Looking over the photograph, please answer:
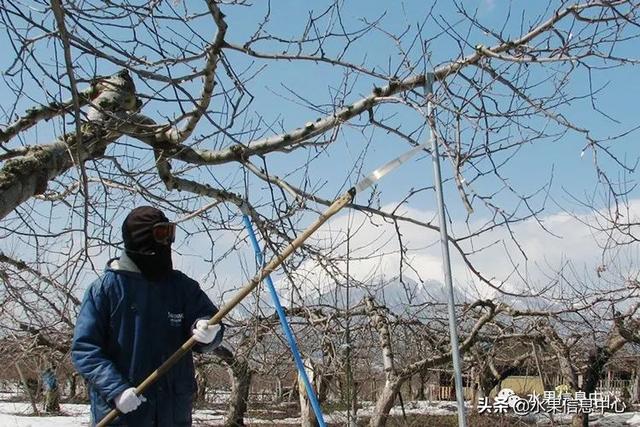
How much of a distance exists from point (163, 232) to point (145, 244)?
3.3 inches

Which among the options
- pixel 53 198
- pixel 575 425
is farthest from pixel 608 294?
pixel 53 198

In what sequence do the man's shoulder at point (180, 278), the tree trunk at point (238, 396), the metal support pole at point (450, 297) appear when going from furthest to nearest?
the tree trunk at point (238, 396) < the man's shoulder at point (180, 278) < the metal support pole at point (450, 297)

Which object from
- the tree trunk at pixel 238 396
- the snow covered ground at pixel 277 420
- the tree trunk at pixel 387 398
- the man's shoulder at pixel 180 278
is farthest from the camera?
the snow covered ground at pixel 277 420

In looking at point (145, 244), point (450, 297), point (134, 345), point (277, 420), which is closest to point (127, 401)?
point (134, 345)

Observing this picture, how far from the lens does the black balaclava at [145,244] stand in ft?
9.43

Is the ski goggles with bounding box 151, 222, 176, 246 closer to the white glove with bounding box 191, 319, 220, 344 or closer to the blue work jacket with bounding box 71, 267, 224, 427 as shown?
the blue work jacket with bounding box 71, 267, 224, 427

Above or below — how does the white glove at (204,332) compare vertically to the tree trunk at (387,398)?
above

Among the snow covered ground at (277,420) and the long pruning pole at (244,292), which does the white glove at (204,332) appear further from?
the snow covered ground at (277,420)

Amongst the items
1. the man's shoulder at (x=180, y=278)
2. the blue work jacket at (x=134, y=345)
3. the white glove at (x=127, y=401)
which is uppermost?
the man's shoulder at (x=180, y=278)

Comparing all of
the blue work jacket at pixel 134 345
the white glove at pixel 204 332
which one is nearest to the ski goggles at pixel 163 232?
the blue work jacket at pixel 134 345

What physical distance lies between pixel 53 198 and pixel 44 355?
20.0ft

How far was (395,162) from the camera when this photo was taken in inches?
110

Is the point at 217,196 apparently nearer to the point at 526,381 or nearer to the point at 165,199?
the point at 165,199

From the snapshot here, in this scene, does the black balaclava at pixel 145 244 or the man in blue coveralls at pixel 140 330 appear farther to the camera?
the black balaclava at pixel 145 244
